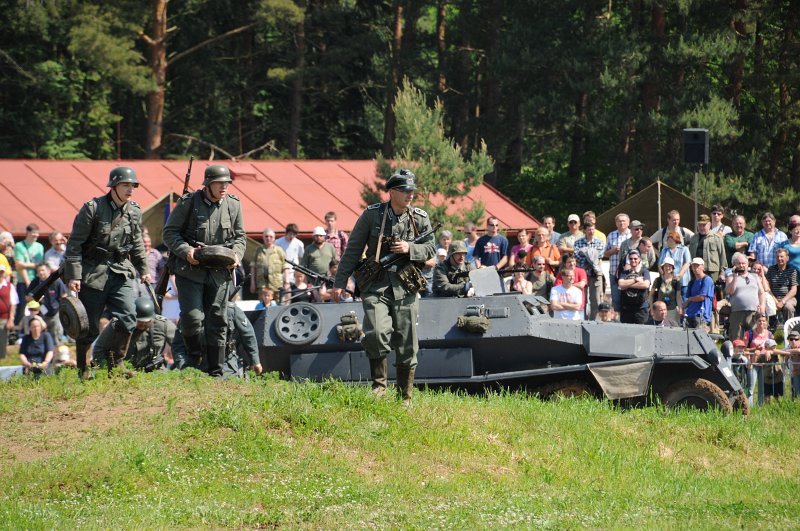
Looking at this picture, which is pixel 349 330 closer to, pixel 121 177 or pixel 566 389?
pixel 566 389

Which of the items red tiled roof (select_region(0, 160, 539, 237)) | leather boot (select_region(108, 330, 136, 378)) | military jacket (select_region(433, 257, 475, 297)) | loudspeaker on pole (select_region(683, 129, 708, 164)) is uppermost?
loudspeaker on pole (select_region(683, 129, 708, 164))

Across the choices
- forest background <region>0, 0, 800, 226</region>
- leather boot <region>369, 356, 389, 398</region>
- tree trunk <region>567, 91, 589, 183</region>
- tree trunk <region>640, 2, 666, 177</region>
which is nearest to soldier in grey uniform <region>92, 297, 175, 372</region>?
leather boot <region>369, 356, 389, 398</region>

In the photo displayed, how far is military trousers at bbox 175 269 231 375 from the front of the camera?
12.3 meters

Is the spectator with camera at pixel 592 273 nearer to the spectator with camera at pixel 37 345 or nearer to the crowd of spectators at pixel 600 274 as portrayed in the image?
the crowd of spectators at pixel 600 274

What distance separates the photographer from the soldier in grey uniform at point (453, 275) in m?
15.9

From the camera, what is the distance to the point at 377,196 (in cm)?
2628

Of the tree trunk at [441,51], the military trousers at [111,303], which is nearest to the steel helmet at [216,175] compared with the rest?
the military trousers at [111,303]

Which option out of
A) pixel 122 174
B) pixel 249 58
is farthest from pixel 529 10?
pixel 122 174

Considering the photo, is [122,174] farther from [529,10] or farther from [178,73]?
[178,73]

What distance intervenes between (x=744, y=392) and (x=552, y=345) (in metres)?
2.45

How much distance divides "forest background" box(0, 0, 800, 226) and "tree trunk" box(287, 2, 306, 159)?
7 cm

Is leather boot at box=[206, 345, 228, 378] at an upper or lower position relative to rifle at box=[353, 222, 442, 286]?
lower

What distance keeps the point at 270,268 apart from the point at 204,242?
7.90 metres

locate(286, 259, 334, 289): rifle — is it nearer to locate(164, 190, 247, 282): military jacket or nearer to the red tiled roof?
locate(164, 190, 247, 282): military jacket
